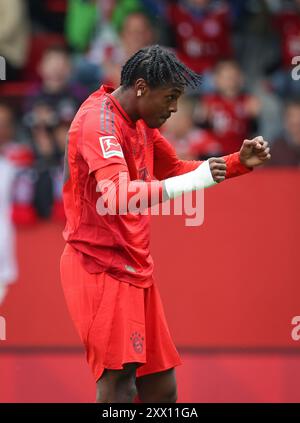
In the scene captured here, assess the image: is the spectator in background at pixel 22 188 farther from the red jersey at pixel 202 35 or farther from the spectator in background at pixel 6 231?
the red jersey at pixel 202 35

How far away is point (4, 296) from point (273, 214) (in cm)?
198

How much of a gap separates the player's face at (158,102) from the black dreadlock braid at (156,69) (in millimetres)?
29

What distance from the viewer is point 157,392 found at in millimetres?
5461

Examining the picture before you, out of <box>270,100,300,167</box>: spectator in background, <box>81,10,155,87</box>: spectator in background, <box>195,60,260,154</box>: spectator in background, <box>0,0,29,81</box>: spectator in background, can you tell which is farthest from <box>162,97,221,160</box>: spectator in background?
<box>0,0,29,81</box>: spectator in background

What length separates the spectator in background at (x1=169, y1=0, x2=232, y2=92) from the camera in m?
9.51

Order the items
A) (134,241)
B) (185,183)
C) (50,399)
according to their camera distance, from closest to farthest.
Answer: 1. (185,183)
2. (134,241)
3. (50,399)

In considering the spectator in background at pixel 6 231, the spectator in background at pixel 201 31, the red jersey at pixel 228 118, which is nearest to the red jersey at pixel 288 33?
the spectator in background at pixel 201 31

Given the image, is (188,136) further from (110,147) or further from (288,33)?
(110,147)

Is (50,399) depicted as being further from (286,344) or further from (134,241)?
(134,241)

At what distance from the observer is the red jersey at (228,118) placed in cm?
889

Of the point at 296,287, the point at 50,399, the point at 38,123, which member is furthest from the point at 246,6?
the point at 50,399

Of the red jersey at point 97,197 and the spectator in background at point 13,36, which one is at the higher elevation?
the spectator in background at point 13,36

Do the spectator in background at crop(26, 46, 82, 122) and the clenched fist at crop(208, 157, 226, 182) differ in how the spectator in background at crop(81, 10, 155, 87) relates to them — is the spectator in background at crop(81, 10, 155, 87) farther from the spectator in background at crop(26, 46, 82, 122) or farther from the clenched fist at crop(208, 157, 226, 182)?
the clenched fist at crop(208, 157, 226, 182)

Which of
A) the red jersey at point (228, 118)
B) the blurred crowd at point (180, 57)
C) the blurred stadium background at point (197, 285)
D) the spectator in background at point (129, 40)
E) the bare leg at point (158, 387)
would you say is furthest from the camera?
the spectator in background at point (129, 40)
